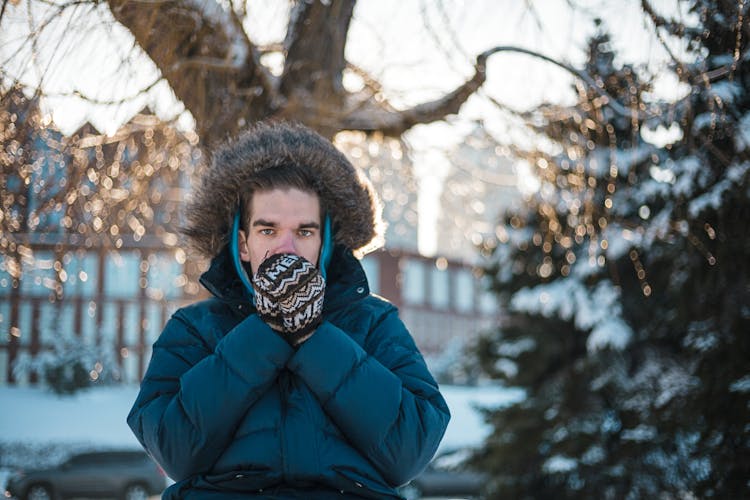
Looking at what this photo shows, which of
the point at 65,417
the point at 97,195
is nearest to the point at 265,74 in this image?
the point at 97,195

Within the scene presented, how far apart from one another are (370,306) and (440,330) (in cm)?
3065

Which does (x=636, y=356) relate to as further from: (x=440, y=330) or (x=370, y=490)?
(x=440, y=330)

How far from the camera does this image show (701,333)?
6.28 metres

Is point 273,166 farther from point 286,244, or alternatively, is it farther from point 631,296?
point 631,296

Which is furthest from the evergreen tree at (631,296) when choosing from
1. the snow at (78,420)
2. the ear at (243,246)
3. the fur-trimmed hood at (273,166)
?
the snow at (78,420)

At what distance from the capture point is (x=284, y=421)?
6.56 feet

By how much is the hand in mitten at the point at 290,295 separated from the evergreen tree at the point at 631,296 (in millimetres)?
1687

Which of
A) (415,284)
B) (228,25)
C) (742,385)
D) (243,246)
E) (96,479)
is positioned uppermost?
(228,25)

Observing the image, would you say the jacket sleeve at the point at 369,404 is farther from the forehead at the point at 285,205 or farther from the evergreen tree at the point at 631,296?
the evergreen tree at the point at 631,296

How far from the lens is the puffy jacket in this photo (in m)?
1.95

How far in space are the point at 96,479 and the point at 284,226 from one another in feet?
42.6

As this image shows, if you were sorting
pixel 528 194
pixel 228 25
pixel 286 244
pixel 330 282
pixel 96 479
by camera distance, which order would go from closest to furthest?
pixel 286 244, pixel 330 282, pixel 228 25, pixel 528 194, pixel 96 479

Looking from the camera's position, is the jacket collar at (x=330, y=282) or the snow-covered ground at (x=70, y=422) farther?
the snow-covered ground at (x=70, y=422)

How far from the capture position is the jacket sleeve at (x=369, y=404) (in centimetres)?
196
